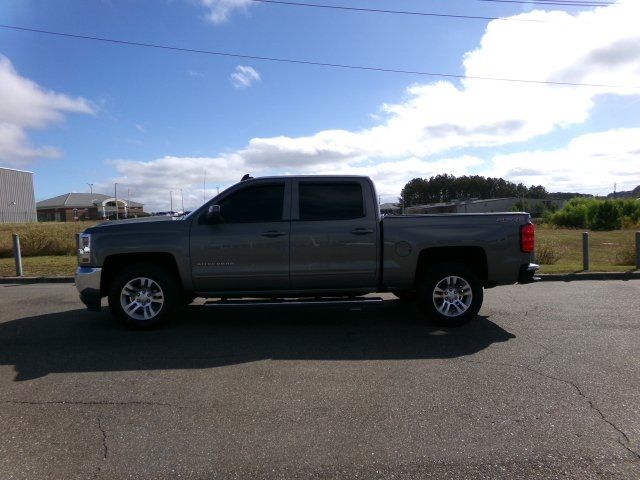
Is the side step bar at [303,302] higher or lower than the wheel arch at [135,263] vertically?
lower

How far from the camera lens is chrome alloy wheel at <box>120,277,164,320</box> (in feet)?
22.5

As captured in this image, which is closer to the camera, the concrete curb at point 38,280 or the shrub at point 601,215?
the concrete curb at point 38,280

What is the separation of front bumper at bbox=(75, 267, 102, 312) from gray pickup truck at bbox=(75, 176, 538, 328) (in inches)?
0.5

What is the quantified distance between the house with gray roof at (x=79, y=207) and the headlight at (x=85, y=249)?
302ft

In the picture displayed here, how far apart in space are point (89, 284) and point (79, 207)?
113559mm

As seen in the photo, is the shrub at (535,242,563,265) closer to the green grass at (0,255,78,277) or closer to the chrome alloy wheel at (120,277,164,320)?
the chrome alloy wheel at (120,277,164,320)

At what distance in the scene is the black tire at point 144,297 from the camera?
684 centimetres

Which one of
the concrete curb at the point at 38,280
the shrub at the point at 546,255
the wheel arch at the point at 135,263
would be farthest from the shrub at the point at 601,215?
the wheel arch at the point at 135,263

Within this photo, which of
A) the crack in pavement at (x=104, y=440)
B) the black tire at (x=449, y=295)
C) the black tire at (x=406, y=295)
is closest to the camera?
the crack in pavement at (x=104, y=440)

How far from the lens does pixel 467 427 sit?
3885 millimetres

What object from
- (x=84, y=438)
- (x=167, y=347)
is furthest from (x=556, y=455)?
(x=167, y=347)

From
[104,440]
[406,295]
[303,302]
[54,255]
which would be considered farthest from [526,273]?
[54,255]

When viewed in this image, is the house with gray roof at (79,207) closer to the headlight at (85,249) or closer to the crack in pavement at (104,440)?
the headlight at (85,249)

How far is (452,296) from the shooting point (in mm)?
7016
